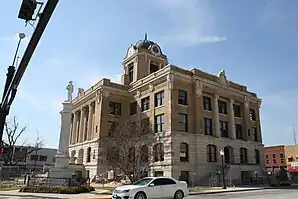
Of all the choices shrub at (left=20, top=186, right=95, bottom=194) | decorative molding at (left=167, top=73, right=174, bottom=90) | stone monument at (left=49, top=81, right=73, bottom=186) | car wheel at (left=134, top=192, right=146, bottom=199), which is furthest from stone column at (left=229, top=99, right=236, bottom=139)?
car wheel at (left=134, top=192, right=146, bottom=199)

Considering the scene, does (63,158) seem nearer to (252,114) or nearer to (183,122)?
(183,122)

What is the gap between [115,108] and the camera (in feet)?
164

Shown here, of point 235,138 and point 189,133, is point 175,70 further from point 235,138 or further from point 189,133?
point 235,138

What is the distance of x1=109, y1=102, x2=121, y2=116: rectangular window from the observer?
163 ft

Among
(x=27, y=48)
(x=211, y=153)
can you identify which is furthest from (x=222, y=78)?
(x=27, y=48)

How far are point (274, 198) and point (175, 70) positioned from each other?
2511 centimetres

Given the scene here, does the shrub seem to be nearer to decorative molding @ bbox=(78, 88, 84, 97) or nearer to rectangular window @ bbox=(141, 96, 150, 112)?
rectangular window @ bbox=(141, 96, 150, 112)

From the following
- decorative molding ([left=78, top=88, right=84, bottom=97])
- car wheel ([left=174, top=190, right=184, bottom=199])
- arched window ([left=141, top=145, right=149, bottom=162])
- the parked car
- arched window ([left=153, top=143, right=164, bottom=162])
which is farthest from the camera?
decorative molding ([left=78, top=88, right=84, bottom=97])

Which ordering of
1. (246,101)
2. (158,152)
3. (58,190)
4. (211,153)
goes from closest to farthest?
(58,190) < (158,152) < (211,153) < (246,101)

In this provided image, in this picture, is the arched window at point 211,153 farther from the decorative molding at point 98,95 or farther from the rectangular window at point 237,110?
the decorative molding at point 98,95

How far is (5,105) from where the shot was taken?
18.7 metres

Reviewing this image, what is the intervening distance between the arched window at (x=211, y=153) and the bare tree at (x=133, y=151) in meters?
8.28

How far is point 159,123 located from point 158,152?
548 centimetres

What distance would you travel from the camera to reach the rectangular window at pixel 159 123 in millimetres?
41278
